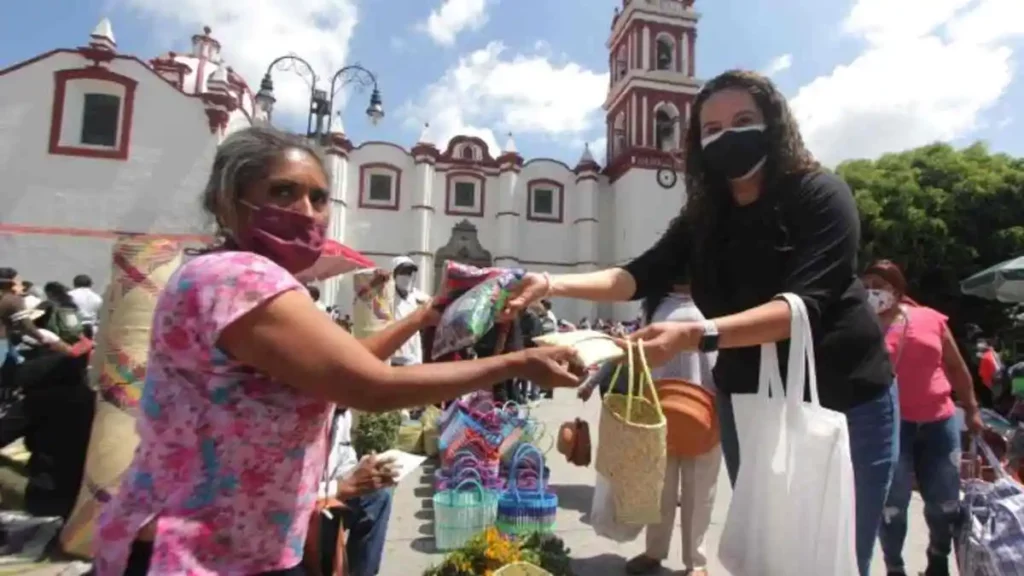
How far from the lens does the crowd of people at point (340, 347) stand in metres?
1.13

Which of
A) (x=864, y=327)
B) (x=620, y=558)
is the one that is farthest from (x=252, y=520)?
(x=620, y=558)

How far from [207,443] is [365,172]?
3005 cm

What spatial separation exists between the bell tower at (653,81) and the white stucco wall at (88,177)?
18565 mm

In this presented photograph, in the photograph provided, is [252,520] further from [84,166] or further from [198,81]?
[198,81]

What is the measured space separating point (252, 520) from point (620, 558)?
320cm

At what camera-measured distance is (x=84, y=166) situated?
2355cm

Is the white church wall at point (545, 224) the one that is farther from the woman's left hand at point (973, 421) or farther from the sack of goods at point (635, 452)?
the sack of goods at point (635, 452)

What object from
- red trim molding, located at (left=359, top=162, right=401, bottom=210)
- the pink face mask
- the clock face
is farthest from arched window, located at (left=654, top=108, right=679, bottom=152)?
the pink face mask

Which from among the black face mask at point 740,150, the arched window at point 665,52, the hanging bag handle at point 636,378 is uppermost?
the arched window at point 665,52

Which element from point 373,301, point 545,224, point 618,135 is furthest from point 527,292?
point 618,135

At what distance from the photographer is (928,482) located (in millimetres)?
3395

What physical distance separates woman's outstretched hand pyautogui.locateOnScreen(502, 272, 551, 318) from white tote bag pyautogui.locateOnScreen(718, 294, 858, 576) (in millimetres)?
776

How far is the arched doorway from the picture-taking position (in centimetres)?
2967

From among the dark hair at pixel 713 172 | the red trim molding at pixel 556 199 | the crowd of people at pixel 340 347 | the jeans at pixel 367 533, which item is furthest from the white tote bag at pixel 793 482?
the red trim molding at pixel 556 199
